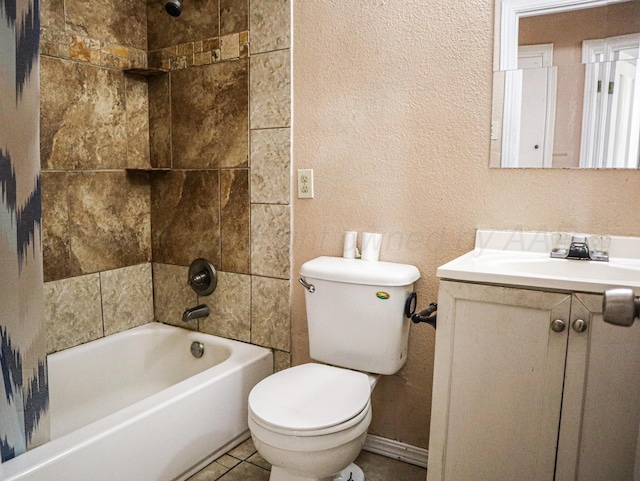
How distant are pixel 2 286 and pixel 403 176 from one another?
1367 mm

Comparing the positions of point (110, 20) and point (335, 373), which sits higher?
point (110, 20)

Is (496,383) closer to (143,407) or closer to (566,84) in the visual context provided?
(566,84)

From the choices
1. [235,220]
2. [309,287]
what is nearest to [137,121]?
[235,220]

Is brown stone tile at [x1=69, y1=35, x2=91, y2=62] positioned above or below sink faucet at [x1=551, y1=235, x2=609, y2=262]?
above

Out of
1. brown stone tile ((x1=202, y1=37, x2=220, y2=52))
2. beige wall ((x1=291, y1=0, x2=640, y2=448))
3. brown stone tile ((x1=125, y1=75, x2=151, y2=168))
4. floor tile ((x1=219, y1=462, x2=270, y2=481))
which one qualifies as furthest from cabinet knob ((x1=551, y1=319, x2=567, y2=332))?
brown stone tile ((x1=125, y1=75, x2=151, y2=168))

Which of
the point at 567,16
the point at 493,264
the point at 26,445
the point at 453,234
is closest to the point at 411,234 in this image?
the point at 453,234

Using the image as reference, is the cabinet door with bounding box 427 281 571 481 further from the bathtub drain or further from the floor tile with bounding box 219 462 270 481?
the bathtub drain

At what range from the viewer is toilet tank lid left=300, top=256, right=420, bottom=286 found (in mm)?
1771

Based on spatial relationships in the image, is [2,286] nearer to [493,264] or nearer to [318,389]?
[318,389]

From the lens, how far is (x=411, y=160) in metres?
1.91

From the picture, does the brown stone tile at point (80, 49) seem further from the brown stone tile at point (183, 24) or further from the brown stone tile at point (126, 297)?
the brown stone tile at point (126, 297)

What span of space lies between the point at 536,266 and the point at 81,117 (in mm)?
2020

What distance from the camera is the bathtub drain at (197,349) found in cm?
240

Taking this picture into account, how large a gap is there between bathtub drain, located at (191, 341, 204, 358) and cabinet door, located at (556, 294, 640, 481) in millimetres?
1637
